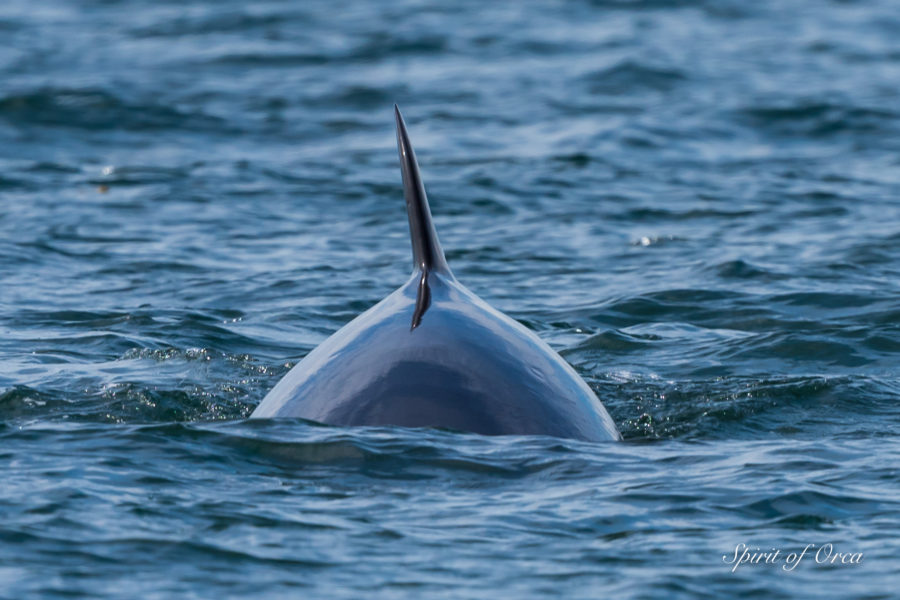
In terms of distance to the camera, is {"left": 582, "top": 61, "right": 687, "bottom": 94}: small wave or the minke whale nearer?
the minke whale

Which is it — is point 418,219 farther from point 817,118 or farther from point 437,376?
point 817,118

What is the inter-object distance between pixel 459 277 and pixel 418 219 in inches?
228

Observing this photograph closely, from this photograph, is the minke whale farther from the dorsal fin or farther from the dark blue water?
the dark blue water

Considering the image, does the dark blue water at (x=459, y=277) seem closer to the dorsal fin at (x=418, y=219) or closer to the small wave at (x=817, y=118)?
the small wave at (x=817, y=118)

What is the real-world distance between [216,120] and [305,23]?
8183mm

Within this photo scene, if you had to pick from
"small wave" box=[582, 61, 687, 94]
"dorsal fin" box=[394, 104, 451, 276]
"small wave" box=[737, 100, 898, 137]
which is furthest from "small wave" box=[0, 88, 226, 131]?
"dorsal fin" box=[394, 104, 451, 276]

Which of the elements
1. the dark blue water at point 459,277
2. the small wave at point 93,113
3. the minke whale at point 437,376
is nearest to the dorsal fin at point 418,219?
the minke whale at point 437,376

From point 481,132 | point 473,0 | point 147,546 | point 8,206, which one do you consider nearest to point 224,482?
point 147,546

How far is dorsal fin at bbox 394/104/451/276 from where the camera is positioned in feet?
24.5

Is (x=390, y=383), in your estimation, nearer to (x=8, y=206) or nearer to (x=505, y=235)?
(x=505, y=235)

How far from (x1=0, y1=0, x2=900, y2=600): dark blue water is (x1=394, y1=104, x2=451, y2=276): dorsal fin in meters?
1.14

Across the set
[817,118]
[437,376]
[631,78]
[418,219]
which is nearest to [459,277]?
[418,219]

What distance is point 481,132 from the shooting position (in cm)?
1908

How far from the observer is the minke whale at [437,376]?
6660 mm
